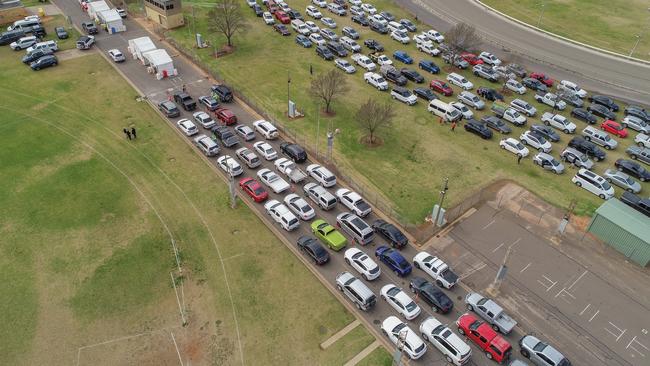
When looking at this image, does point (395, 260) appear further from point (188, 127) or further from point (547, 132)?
point (547, 132)

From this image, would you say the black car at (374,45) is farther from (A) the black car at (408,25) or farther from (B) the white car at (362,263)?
(B) the white car at (362,263)

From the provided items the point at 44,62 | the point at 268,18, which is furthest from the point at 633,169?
the point at 44,62

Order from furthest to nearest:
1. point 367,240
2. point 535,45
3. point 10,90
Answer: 1. point 535,45
2. point 10,90
3. point 367,240

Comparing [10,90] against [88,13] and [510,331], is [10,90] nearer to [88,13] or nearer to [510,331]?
[88,13]

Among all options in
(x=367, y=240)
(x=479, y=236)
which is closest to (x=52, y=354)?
(x=367, y=240)

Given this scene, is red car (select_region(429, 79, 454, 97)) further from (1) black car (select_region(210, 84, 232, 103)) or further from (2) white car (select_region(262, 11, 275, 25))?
(2) white car (select_region(262, 11, 275, 25))

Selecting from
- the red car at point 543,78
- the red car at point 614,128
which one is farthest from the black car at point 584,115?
the red car at point 543,78
